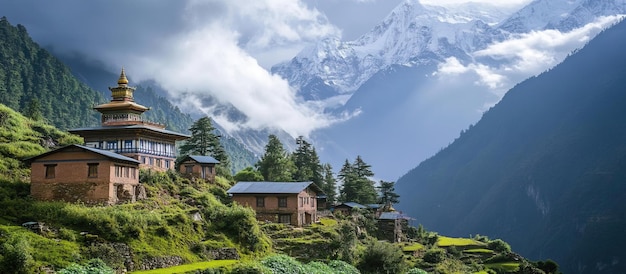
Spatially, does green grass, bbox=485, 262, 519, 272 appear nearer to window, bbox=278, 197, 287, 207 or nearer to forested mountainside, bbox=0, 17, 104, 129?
window, bbox=278, 197, 287, 207

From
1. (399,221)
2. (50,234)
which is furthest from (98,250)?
(399,221)

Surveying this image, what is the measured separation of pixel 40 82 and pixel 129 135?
84.2m

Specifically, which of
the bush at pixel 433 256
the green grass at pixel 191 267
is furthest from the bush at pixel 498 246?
the green grass at pixel 191 267

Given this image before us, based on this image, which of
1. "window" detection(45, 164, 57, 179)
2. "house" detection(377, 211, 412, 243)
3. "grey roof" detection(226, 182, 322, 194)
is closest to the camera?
"window" detection(45, 164, 57, 179)

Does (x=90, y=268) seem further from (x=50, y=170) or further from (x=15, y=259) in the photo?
(x=50, y=170)

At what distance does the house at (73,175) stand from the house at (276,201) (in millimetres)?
20209

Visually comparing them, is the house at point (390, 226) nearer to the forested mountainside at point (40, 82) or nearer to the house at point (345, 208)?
the house at point (345, 208)

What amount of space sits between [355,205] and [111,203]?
1678 inches

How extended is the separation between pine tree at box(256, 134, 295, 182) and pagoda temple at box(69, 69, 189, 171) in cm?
1889

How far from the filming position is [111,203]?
151 feet

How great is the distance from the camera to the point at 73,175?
4562 centimetres

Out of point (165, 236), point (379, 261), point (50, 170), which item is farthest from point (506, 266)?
point (50, 170)

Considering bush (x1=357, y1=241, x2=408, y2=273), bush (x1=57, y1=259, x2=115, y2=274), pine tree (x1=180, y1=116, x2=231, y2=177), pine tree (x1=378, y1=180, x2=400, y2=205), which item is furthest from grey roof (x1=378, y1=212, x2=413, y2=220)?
bush (x1=57, y1=259, x2=115, y2=274)

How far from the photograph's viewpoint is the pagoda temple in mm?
63062
